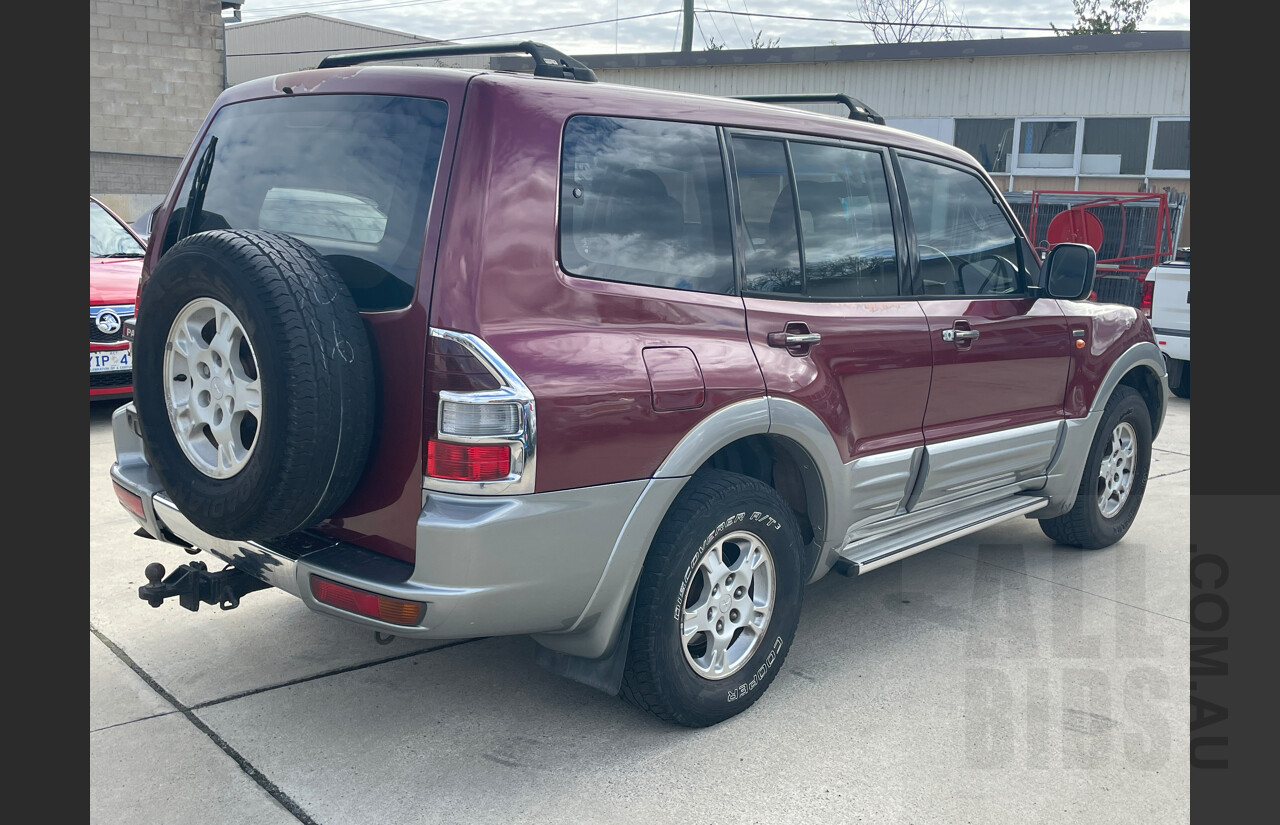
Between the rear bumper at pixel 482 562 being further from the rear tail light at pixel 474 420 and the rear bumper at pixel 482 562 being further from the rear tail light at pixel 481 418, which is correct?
the rear tail light at pixel 481 418

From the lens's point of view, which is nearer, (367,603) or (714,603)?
(367,603)

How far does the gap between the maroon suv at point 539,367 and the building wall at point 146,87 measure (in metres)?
18.5

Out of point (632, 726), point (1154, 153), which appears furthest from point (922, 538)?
point (1154, 153)

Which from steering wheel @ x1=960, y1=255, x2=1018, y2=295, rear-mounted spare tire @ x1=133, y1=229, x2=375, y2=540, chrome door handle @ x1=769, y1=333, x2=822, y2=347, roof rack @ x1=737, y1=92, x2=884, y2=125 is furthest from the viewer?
steering wheel @ x1=960, y1=255, x2=1018, y2=295

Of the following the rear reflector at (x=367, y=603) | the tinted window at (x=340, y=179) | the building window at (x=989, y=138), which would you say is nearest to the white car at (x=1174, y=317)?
the tinted window at (x=340, y=179)

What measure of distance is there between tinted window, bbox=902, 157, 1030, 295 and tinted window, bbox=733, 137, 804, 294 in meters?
0.77

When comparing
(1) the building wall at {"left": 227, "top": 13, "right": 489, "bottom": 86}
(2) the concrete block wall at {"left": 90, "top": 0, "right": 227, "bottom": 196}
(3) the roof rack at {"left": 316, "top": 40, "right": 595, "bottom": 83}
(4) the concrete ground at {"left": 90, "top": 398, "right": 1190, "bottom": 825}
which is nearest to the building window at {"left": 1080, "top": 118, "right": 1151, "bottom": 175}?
→ (2) the concrete block wall at {"left": 90, "top": 0, "right": 227, "bottom": 196}

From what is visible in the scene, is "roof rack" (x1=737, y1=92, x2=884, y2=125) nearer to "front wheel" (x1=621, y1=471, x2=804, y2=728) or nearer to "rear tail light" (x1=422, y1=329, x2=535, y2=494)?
"front wheel" (x1=621, y1=471, x2=804, y2=728)

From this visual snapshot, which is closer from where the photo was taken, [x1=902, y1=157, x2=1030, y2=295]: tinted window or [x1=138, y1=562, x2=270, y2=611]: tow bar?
[x1=138, y1=562, x2=270, y2=611]: tow bar

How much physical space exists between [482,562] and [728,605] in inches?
37.6

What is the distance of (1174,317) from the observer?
34.8ft

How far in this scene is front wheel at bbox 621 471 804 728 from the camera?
311 centimetres

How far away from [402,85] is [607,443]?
1134 mm

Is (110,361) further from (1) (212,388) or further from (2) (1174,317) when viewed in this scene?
(2) (1174,317)
